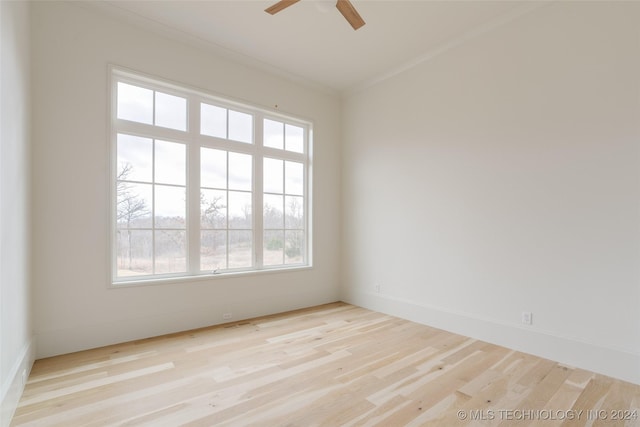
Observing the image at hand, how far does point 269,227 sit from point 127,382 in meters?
2.33

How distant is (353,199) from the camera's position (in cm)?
474

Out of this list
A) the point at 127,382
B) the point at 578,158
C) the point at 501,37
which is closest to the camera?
the point at 127,382

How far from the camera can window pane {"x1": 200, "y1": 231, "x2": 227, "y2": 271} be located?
3674mm

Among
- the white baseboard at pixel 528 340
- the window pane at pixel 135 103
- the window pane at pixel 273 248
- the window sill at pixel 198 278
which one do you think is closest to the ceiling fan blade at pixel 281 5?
the window pane at pixel 135 103

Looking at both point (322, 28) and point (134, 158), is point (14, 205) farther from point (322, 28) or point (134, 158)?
point (322, 28)

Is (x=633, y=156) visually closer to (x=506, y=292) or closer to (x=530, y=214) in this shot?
(x=530, y=214)

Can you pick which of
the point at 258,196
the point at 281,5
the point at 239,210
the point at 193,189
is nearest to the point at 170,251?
the point at 193,189

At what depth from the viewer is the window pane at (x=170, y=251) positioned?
338 cm

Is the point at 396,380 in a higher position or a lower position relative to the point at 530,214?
lower

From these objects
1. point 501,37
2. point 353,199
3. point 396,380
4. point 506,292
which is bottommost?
point 396,380

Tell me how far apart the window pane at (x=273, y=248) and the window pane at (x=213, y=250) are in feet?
1.82

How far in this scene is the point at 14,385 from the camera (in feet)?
6.48

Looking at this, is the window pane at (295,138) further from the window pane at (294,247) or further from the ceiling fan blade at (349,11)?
the ceiling fan blade at (349,11)

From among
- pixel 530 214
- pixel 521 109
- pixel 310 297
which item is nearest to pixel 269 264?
pixel 310 297
